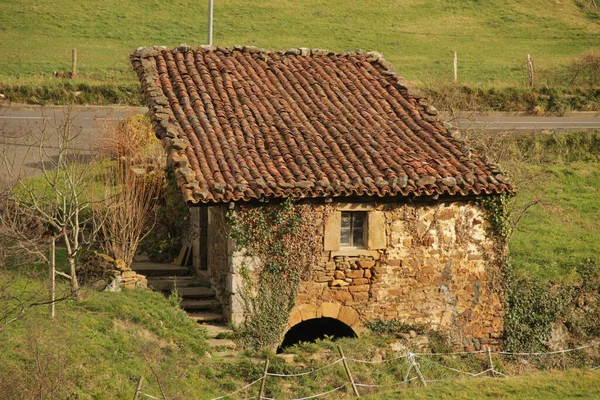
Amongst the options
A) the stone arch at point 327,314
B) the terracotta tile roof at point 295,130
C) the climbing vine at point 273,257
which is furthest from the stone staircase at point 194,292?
the terracotta tile roof at point 295,130

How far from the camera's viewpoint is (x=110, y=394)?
15.1 metres

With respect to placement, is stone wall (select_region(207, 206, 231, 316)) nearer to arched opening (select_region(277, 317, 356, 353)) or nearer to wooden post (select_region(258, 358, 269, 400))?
arched opening (select_region(277, 317, 356, 353))

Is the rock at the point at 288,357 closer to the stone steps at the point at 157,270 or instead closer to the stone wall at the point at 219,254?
the stone wall at the point at 219,254

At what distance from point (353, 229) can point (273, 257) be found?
1.61 m

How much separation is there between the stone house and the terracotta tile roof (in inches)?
1.2

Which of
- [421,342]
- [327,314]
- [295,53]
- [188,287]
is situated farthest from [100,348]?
[295,53]

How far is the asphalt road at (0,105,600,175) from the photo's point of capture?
28.6 metres

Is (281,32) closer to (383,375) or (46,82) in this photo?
(46,82)

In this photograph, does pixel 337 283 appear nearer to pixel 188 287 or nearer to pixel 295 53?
pixel 188 287

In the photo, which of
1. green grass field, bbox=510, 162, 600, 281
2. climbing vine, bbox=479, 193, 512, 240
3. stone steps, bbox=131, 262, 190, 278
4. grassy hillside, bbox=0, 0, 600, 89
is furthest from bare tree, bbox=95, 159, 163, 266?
grassy hillside, bbox=0, 0, 600, 89

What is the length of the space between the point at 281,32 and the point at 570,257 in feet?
91.3

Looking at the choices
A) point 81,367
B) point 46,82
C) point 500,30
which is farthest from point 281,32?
point 81,367

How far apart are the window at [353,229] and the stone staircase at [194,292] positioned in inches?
103

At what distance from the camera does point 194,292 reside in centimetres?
1998
